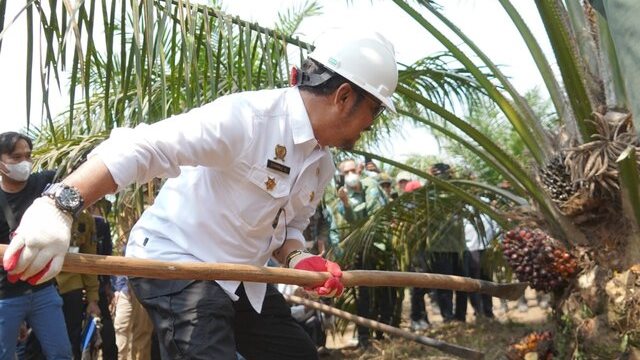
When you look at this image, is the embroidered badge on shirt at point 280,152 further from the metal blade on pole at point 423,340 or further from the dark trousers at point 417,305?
the dark trousers at point 417,305

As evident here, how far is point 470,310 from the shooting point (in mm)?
11336

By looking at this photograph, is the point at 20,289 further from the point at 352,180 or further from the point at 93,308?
the point at 352,180

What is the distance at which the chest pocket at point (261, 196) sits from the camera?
297cm

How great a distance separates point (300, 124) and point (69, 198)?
95 centimetres

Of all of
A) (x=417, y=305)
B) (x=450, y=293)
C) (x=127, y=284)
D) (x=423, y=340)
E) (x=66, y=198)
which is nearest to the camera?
(x=66, y=198)

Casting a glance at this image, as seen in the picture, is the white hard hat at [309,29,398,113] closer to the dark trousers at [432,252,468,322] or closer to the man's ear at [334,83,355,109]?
the man's ear at [334,83,355,109]

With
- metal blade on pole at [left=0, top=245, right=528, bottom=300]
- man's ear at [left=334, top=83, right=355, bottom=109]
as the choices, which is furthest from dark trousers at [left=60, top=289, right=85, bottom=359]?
man's ear at [left=334, top=83, right=355, bottom=109]

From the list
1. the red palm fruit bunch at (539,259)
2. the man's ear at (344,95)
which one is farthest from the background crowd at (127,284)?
the red palm fruit bunch at (539,259)

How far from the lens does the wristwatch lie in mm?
2385

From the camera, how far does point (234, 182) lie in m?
3.00

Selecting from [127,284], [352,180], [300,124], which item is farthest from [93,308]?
[300,124]

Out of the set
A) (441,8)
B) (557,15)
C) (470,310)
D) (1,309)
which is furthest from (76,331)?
(470,310)

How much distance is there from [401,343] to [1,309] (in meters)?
3.74

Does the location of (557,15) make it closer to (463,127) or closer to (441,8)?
(463,127)
